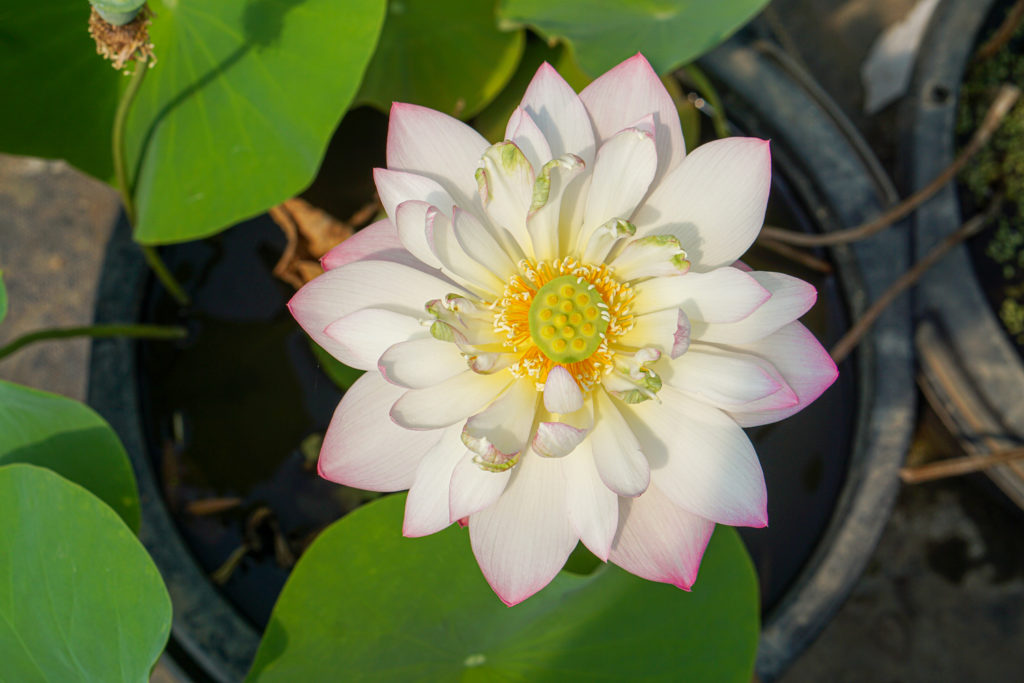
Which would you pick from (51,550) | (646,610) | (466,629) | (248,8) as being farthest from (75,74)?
(646,610)

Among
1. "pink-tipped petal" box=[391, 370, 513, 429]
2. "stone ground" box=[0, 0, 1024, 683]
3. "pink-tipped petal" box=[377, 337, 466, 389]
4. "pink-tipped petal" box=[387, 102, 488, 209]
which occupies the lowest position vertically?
"stone ground" box=[0, 0, 1024, 683]

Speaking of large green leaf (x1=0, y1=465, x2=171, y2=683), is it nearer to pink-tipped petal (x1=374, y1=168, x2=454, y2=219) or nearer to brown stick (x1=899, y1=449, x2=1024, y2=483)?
pink-tipped petal (x1=374, y1=168, x2=454, y2=219)

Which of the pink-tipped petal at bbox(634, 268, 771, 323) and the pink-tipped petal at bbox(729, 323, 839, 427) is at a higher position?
the pink-tipped petal at bbox(634, 268, 771, 323)

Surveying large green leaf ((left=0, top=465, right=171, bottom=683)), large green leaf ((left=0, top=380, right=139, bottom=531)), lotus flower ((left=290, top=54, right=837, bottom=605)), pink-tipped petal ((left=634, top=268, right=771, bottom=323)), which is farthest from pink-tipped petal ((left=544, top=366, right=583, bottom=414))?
large green leaf ((left=0, top=380, right=139, bottom=531))

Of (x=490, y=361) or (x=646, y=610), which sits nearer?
(x=490, y=361)

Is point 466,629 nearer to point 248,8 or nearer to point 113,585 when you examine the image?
point 113,585

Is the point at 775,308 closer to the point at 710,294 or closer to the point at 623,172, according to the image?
the point at 710,294
